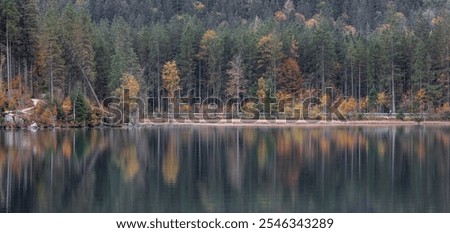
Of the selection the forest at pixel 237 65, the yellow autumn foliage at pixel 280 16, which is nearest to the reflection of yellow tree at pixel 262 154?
the forest at pixel 237 65

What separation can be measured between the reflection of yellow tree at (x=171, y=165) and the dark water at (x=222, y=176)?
0.17 ft

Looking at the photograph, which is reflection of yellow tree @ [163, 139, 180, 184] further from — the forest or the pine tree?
the pine tree

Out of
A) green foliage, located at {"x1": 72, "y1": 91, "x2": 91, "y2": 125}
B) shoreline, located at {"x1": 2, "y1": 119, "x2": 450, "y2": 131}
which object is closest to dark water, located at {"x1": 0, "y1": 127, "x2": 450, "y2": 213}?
green foliage, located at {"x1": 72, "y1": 91, "x2": 91, "y2": 125}

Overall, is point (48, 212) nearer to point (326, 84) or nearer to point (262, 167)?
point (262, 167)

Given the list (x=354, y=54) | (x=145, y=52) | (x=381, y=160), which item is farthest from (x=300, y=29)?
(x=381, y=160)

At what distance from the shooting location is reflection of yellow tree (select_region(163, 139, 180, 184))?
34750 millimetres

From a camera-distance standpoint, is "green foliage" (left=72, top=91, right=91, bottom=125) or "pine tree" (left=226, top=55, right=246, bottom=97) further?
"pine tree" (left=226, top=55, right=246, bottom=97)

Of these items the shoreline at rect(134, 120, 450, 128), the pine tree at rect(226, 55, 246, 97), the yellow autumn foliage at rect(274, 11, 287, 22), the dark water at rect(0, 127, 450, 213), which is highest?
the yellow autumn foliage at rect(274, 11, 287, 22)

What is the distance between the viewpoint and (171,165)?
133ft

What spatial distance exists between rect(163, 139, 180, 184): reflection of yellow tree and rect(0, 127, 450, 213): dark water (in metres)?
0.05

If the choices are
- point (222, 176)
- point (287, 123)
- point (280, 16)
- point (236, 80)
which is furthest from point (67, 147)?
point (280, 16)

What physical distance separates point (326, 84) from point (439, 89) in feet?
46.4

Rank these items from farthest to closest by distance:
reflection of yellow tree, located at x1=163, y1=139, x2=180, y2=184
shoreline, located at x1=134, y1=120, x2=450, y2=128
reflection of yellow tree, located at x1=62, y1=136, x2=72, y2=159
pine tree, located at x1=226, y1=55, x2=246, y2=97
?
1. pine tree, located at x1=226, y1=55, x2=246, y2=97
2. shoreline, located at x1=134, y1=120, x2=450, y2=128
3. reflection of yellow tree, located at x1=62, y1=136, x2=72, y2=159
4. reflection of yellow tree, located at x1=163, y1=139, x2=180, y2=184

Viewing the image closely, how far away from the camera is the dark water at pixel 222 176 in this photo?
27.5m
